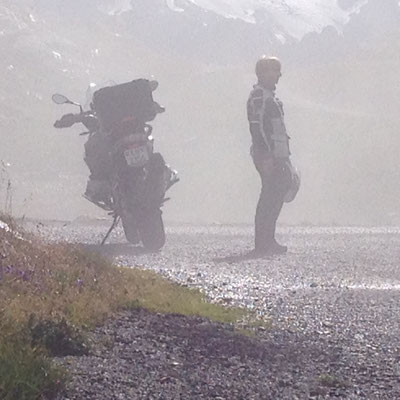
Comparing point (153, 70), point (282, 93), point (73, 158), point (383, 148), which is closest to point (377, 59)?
point (282, 93)

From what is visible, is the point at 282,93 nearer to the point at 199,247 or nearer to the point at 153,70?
the point at 153,70

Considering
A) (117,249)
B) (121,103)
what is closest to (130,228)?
(117,249)

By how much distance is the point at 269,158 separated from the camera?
1267 centimetres

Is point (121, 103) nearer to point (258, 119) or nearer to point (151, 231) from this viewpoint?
point (151, 231)

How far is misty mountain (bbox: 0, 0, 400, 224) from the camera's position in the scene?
41500 mm

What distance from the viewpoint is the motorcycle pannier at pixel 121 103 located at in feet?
40.2

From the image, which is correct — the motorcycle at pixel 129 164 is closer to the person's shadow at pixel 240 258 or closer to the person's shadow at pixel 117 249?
the person's shadow at pixel 117 249

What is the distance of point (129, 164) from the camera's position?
11805mm

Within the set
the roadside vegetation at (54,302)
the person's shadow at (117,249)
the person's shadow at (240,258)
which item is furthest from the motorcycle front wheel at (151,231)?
the roadside vegetation at (54,302)

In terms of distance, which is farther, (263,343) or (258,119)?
(258,119)

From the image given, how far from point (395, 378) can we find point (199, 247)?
7.88 meters

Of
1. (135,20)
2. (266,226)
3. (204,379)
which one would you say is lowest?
(204,379)

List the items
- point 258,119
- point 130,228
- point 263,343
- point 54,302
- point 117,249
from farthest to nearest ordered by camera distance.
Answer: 1. point 258,119
2. point 130,228
3. point 117,249
4. point 263,343
5. point 54,302

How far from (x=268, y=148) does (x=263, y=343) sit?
269 inches
